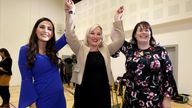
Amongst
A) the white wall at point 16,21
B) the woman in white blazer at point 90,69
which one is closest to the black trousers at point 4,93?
the woman in white blazer at point 90,69

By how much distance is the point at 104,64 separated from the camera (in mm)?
2541

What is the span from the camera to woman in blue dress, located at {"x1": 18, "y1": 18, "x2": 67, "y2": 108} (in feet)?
6.49

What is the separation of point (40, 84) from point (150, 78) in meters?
1.08

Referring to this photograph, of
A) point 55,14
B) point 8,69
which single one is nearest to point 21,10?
point 55,14

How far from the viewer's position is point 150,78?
93.9 inches

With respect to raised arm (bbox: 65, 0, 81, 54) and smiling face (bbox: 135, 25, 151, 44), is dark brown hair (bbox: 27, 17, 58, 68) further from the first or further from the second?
smiling face (bbox: 135, 25, 151, 44)

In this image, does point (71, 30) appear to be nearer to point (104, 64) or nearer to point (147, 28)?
point (104, 64)

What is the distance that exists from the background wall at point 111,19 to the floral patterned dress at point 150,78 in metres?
4.11

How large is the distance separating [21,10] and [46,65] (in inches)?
417

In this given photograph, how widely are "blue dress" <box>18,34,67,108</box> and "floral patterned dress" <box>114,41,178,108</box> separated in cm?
77

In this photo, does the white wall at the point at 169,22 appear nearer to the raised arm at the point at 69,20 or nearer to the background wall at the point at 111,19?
the background wall at the point at 111,19

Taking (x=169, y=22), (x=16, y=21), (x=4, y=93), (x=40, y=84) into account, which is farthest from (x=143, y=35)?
(x=16, y=21)

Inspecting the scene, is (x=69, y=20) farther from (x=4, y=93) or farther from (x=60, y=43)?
(x=4, y=93)

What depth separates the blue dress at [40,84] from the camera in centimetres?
198
